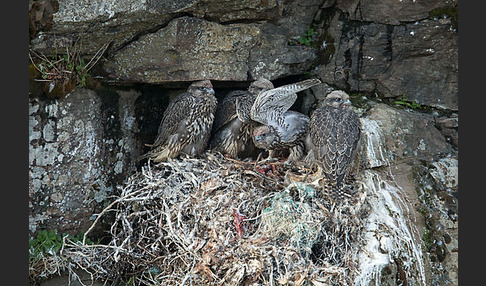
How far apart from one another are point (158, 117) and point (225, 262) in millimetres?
2312

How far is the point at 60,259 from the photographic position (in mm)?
6629

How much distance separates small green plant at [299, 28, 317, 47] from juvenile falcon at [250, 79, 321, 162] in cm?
60

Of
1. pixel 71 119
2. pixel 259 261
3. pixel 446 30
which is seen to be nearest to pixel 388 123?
pixel 446 30

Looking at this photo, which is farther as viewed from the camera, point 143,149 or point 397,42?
point 143,149

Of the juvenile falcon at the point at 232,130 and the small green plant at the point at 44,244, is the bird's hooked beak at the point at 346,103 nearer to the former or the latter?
the juvenile falcon at the point at 232,130

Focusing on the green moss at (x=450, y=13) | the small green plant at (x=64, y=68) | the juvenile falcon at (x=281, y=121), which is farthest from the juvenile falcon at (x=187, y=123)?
the green moss at (x=450, y=13)

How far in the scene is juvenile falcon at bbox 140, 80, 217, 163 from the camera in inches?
277

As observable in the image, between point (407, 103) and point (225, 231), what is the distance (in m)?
2.23

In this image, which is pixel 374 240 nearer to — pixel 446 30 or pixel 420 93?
pixel 420 93

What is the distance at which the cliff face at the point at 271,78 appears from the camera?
648 centimetres

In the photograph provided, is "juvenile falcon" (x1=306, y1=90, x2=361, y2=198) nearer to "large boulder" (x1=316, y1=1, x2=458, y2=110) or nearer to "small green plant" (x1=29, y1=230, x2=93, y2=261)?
"large boulder" (x1=316, y1=1, x2=458, y2=110)

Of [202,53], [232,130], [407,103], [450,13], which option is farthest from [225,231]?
[450,13]

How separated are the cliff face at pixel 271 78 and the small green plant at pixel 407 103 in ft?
0.04

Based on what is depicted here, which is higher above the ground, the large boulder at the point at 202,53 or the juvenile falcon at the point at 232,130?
the large boulder at the point at 202,53
